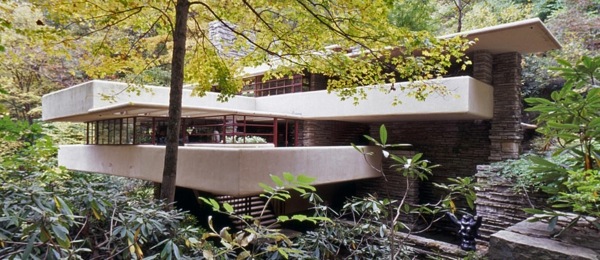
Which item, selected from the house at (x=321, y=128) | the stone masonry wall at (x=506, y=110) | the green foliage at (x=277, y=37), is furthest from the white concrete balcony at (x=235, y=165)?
the stone masonry wall at (x=506, y=110)

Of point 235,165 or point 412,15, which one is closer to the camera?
point 235,165

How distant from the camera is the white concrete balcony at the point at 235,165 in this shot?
20.0 feet

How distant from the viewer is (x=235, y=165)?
602cm

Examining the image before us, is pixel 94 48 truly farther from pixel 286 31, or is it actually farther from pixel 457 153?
pixel 457 153

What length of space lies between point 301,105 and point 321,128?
51.6 inches

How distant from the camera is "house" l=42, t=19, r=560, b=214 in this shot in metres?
6.79

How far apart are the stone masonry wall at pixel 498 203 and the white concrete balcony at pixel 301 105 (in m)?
1.74

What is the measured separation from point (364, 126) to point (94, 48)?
10771mm

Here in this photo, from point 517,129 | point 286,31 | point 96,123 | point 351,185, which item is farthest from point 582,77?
point 96,123

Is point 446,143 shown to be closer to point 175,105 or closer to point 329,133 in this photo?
point 329,133

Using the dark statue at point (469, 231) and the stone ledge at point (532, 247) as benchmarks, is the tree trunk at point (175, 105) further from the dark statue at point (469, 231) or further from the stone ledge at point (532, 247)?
the dark statue at point (469, 231)

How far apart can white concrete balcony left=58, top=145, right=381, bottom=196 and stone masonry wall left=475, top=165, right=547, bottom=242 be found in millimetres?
2927

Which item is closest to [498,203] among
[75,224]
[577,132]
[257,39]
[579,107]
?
[577,132]

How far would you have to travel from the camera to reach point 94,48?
16.6ft
